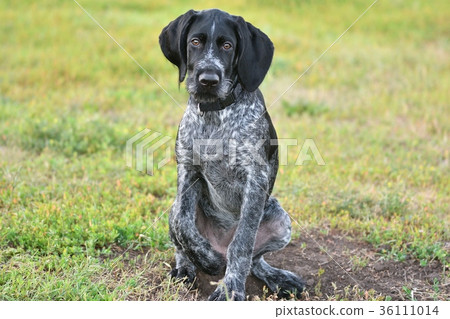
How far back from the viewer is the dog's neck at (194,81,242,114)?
5.14 m

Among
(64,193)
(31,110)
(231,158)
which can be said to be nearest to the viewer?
(231,158)

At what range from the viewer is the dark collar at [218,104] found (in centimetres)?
514

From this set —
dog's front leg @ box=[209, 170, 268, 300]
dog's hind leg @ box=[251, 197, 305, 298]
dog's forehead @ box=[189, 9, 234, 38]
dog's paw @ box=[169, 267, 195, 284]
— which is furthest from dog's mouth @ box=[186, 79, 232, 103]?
dog's paw @ box=[169, 267, 195, 284]

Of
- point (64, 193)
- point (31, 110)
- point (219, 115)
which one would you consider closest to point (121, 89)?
point (31, 110)

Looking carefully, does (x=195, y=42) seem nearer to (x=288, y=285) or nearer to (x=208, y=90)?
(x=208, y=90)

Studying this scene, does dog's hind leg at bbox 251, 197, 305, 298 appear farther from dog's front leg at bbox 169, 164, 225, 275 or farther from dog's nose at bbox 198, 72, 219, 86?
dog's nose at bbox 198, 72, 219, 86

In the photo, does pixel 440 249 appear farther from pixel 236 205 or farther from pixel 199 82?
pixel 199 82

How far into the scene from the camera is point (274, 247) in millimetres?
5453

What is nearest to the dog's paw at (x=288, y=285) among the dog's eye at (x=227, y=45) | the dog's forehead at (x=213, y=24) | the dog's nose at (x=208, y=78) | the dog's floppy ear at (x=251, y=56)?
the dog's floppy ear at (x=251, y=56)

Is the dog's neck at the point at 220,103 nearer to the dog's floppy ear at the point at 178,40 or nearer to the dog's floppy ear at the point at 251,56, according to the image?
the dog's floppy ear at the point at 251,56

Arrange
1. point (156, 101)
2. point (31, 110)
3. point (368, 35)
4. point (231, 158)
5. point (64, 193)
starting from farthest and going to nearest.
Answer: point (368, 35)
point (156, 101)
point (31, 110)
point (64, 193)
point (231, 158)

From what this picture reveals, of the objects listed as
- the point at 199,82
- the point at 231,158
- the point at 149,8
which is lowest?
the point at 149,8
